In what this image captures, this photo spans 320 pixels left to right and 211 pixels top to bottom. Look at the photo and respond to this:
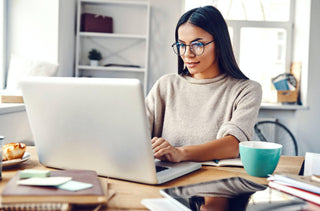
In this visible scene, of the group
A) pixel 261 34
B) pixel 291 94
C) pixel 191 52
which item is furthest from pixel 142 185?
pixel 261 34

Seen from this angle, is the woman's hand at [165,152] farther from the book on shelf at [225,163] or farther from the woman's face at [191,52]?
the woman's face at [191,52]

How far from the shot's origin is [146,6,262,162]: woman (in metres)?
1.39

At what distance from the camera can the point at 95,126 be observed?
82 centimetres

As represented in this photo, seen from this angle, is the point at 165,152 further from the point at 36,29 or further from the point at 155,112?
the point at 36,29

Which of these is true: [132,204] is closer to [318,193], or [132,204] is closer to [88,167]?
[88,167]

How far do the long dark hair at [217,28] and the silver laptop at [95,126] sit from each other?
0.68 m

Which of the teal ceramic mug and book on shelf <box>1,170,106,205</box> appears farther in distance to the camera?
the teal ceramic mug

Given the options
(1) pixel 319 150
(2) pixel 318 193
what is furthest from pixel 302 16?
(2) pixel 318 193

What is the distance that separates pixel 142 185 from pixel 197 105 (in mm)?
764

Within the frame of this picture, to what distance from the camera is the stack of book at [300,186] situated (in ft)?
2.34

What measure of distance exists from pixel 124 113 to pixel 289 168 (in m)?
0.62

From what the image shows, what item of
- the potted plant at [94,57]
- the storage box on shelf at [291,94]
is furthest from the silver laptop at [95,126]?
the storage box on shelf at [291,94]

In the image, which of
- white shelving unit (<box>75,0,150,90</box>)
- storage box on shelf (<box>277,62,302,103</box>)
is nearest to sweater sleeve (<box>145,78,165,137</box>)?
white shelving unit (<box>75,0,150,90</box>)

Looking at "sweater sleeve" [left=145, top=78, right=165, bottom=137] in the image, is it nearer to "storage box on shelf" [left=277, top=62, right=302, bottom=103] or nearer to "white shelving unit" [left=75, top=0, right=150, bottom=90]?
"white shelving unit" [left=75, top=0, right=150, bottom=90]
